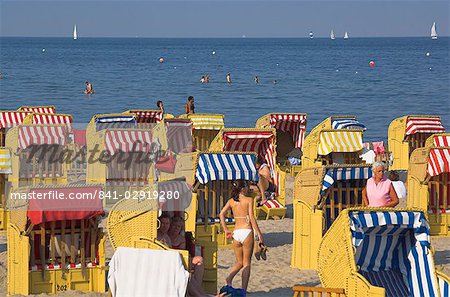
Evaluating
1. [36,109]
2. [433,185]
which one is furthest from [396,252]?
[36,109]

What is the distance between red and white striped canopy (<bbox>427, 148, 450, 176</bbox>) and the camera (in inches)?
527

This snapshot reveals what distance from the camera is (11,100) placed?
173 ft

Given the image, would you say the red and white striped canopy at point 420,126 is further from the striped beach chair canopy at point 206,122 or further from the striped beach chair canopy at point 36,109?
the striped beach chair canopy at point 36,109

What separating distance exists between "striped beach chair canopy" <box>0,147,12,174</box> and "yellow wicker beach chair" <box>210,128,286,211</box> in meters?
3.87

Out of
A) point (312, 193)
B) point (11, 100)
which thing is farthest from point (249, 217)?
point (11, 100)

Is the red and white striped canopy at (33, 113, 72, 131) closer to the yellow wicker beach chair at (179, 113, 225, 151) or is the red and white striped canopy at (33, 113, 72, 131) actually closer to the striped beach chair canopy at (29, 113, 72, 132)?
the striped beach chair canopy at (29, 113, 72, 132)

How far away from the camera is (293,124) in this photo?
834 inches

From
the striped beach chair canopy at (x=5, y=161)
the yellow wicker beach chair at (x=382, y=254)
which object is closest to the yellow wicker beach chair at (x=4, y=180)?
the striped beach chair canopy at (x=5, y=161)

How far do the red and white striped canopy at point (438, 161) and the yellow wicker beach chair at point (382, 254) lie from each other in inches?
156

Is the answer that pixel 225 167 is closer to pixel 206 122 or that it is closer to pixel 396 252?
pixel 396 252

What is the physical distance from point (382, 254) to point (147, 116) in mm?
12844

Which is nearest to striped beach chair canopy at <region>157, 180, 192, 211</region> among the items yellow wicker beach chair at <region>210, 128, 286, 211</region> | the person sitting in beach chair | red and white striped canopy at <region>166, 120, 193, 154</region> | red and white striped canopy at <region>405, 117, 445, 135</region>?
the person sitting in beach chair

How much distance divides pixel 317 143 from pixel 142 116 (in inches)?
217

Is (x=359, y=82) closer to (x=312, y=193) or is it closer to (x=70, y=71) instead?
(x=70, y=71)
